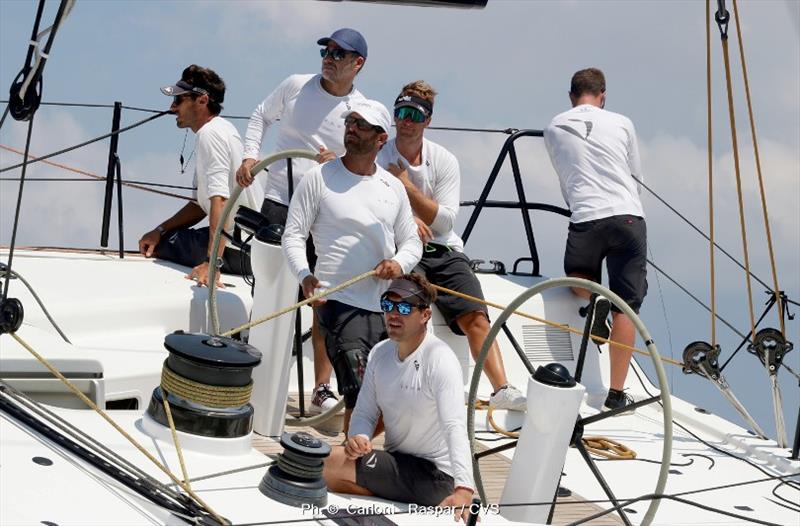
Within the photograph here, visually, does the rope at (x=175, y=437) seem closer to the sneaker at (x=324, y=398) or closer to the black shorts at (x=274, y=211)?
the sneaker at (x=324, y=398)

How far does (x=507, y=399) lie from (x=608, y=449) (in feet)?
1.88

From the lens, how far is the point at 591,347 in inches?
295

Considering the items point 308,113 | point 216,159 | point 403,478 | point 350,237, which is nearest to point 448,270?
point 308,113

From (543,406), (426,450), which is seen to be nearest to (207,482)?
(426,450)

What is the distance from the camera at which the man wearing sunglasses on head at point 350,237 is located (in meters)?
5.11

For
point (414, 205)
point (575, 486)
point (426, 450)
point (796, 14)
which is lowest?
point (575, 486)

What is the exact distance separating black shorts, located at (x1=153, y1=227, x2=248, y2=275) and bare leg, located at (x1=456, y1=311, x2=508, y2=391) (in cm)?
128

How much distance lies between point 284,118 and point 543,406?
92.5 inches

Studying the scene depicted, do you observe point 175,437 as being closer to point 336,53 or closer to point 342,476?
point 342,476

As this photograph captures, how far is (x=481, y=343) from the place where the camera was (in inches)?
258

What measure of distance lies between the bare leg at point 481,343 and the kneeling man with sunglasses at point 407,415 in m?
1.95

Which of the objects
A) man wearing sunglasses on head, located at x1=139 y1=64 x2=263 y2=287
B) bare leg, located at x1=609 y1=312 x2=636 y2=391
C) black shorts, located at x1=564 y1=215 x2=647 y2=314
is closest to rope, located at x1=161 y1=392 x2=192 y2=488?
man wearing sunglasses on head, located at x1=139 y1=64 x2=263 y2=287

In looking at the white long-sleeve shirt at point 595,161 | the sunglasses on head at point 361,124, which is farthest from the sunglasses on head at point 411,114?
the white long-sleeve shirt at point 595,161

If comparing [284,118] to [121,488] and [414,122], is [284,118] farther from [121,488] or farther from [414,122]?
[121,488]
